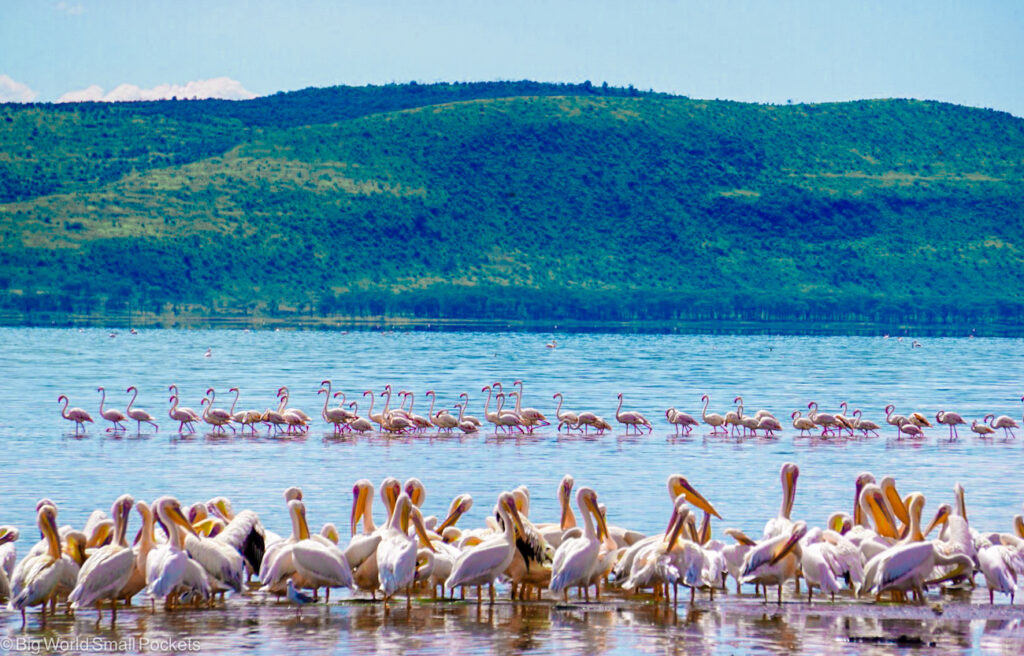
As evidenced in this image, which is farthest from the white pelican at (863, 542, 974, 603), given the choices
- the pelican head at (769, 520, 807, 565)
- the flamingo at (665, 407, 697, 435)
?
the flamingo at (665, 407, 697, 435)

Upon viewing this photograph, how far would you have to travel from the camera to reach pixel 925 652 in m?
10.9

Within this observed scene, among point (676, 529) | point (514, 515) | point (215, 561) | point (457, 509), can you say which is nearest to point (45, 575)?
point (215, 561)

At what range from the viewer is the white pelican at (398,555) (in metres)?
12.4

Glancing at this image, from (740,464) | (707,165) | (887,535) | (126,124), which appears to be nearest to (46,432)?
(740,464)

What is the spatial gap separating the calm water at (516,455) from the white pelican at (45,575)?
25 centimetres

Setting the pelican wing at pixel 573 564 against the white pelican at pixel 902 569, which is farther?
the pelican wing at pixel 573 564

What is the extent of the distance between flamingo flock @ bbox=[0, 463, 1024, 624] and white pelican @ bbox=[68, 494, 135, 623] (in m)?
0.01

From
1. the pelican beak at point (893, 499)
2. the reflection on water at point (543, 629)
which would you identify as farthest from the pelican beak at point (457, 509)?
the pelican beak at point (893, 499)

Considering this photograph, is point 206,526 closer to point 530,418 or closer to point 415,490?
point 415,490

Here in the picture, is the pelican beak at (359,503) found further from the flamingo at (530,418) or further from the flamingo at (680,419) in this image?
the flamingo at (680,419)

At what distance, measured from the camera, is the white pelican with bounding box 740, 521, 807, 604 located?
41.9ft

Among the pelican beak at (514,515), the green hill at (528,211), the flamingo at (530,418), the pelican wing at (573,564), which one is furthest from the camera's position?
the green hill at (528,211)

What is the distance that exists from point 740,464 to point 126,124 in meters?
153

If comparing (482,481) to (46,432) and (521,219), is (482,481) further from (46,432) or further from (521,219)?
(521,219)
